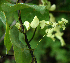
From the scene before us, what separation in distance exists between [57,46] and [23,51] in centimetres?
67

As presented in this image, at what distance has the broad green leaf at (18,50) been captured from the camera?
0.86 feet

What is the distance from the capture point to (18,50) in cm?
27

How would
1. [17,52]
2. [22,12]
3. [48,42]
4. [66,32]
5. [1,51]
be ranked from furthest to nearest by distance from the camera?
[1,51], [66,32], [48,42], [22,12], [17,52]

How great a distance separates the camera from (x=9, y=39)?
0.27 m

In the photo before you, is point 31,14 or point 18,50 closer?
point 18,50

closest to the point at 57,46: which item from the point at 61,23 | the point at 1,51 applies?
the point at 61,23

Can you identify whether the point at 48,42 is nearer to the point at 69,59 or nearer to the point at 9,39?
the point at 69,59

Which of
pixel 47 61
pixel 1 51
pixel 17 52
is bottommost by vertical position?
pixel 47 61

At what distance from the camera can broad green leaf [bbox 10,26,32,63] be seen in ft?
0.86

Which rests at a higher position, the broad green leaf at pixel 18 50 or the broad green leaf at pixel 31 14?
the broad green leaf at pixel 31 14

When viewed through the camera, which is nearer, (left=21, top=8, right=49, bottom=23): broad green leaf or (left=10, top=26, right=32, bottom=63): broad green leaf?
(left=10, top=26, right=32, bottom=63): broad green leaf

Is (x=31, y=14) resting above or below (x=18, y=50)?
above

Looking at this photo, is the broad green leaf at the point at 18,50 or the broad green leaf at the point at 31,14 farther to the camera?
the broad green leaf at the point at 31,14

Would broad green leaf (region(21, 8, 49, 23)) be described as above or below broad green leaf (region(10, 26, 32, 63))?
above
